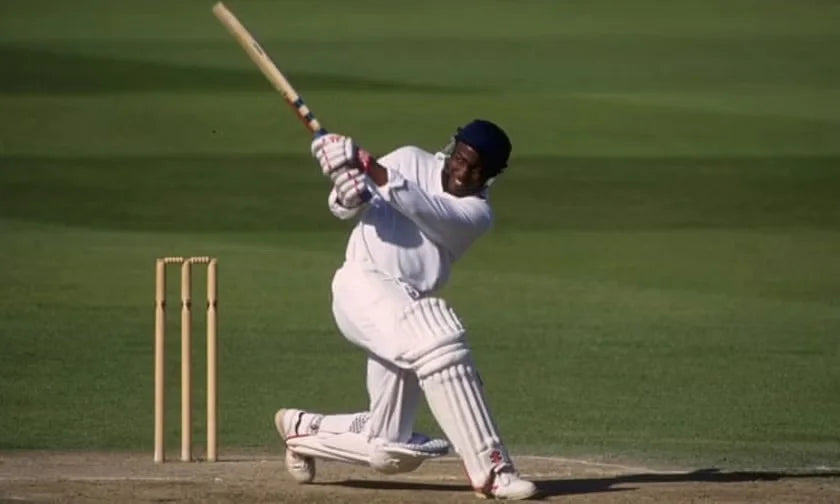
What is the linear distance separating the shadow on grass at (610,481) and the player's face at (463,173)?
1.09 m

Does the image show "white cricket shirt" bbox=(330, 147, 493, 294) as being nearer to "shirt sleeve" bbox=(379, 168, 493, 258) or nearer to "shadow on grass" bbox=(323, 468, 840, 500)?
"shirt sleeve" bbox=(379, 168, 493, 258)

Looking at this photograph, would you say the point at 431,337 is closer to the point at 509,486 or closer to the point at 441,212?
the point at 441,212

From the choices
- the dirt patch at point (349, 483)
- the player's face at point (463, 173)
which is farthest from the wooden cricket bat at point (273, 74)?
the dirt patch at point (349, 483)

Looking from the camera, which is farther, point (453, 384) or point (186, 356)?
point (186, 356)

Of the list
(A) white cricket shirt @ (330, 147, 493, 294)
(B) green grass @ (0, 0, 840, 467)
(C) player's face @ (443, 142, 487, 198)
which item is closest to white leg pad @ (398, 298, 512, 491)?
(A) white cricket shirt @ (330, 147, 493, 294)

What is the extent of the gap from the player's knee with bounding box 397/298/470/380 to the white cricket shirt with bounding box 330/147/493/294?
190 mm

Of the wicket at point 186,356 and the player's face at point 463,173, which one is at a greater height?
the player's face at point 463,173

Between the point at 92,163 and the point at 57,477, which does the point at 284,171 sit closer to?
the point at 92,163

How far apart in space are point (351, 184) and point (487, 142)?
58cm

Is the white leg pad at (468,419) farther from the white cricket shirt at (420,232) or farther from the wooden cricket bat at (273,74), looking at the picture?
the wooden cricket bat at (273,74)

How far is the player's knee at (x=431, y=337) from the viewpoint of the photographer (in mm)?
7512

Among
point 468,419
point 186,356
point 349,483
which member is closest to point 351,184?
point 468,419

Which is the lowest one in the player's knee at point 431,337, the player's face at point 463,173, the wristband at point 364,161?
the player's knee at point 431,337

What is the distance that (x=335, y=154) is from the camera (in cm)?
739
